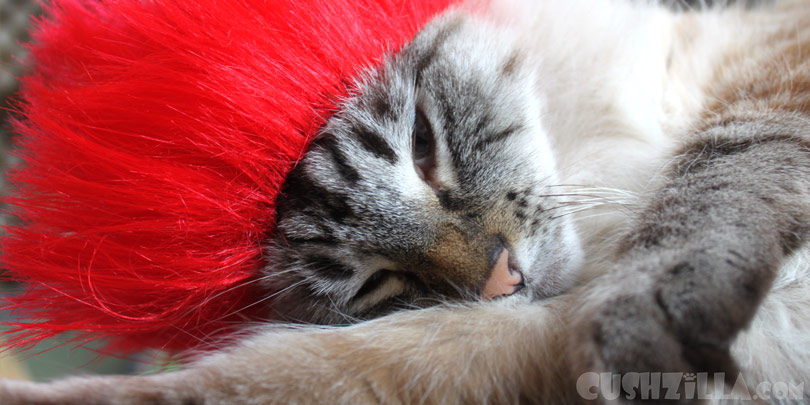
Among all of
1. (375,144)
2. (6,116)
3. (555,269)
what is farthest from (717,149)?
(6,116)

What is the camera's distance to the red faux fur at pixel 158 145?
2.28 feet

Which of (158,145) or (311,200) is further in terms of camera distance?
(311,200)

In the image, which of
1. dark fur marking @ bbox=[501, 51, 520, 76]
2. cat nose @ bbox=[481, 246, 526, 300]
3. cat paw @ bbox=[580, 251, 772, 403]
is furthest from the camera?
dark fur marking @ bbox=[501, 51, 520, 76]

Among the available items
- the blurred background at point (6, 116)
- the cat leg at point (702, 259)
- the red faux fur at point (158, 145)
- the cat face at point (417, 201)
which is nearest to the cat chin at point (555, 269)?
the cat face at point (417, 201)

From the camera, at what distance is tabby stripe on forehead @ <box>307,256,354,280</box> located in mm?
827

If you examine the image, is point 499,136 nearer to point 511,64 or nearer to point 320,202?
point 511,64

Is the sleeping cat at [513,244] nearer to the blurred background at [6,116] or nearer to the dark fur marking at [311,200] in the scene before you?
the dark fur marking at [311,200]

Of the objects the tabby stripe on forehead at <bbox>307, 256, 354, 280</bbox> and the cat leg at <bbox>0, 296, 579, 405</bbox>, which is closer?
the cat leg at <bbox>0, 296, 579, 405</bbox>

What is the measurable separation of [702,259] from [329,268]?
0.50 metres

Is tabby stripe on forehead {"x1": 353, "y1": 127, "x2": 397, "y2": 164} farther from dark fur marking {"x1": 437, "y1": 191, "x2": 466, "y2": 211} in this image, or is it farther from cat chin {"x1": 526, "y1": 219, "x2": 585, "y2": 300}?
cat chin {"x1": 526, "y1": 219, "x2": 585, "y2": 300}

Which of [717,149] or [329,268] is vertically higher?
[717,149]

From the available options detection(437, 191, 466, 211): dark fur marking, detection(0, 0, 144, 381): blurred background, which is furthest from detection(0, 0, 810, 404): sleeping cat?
detection(0, 0, 144, 381): blurred background

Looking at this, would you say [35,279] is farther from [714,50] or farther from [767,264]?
[714,50]

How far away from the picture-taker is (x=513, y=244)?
819 mm
